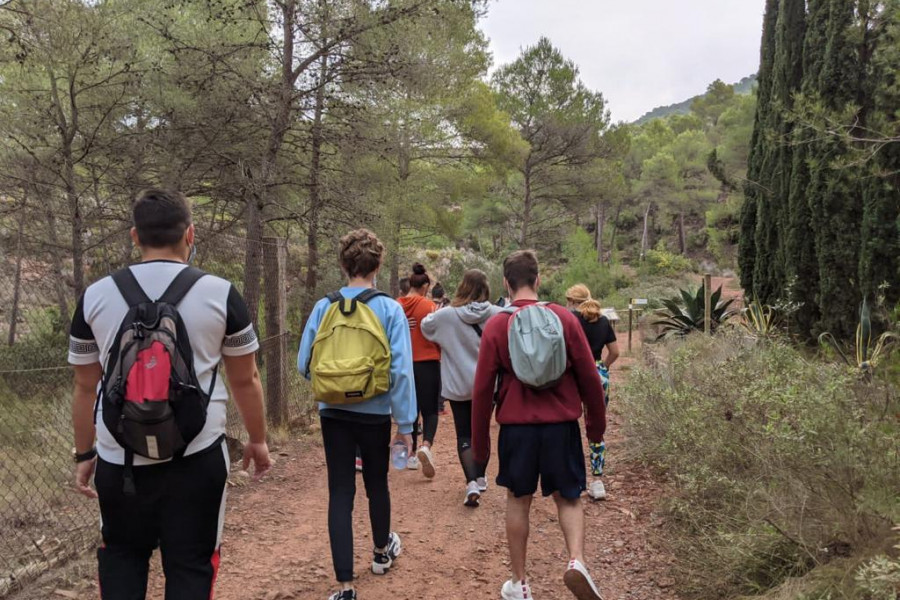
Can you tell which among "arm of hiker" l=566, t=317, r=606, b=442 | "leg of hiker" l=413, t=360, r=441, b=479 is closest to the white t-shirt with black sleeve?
"arm of hiker" l=566, t=317, r=606, b=442

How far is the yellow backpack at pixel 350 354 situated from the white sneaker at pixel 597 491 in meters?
2.56

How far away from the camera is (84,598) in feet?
11.4

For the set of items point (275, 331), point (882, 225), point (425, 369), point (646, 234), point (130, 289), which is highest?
point (646, 234)

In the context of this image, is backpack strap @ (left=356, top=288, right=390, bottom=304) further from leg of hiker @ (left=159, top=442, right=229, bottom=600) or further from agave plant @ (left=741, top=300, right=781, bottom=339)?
agave plant @ (left=741, top=300, right=781, bottom=339)

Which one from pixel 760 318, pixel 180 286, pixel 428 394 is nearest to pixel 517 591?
pixel 180 286

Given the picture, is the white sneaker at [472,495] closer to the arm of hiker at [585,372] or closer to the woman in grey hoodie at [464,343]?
the woman in grey hoodie at [464,343]

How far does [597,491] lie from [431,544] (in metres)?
1.52

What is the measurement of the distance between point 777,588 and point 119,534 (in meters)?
2.69

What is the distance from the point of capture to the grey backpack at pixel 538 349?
309 centimetres

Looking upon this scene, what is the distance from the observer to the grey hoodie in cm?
489

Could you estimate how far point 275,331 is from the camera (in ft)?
22.9

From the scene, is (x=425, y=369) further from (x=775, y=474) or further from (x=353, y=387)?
(x=775, y=474)

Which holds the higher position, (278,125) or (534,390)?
(278,125)

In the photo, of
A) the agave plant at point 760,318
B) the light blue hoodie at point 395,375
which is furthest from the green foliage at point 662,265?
the light blue hoodie at point 395,375
